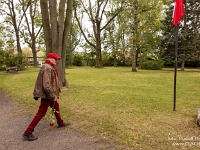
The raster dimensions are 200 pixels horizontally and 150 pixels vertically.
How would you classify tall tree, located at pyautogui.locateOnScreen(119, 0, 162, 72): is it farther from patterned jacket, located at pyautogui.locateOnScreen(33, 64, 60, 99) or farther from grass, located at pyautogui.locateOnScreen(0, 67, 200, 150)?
patterned jacket, located at pyautogui.locateOnScreen(33, 64, 60, 99)

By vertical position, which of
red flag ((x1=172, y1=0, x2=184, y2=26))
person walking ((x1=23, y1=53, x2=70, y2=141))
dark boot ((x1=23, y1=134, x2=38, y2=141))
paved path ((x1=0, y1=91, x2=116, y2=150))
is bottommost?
→ paved path ((x1=0, y1=91, x2=116, y2=150))

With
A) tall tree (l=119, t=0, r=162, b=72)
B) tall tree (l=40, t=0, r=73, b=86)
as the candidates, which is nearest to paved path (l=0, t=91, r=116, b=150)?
tall tree (l=40, t=0, r=73, b=86)

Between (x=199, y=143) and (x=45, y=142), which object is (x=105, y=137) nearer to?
(x=45, y=142)

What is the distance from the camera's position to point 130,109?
5078mm

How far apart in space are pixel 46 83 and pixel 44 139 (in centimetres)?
115

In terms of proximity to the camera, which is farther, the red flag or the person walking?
the red flag

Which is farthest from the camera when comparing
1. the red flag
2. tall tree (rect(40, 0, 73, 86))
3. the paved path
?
tall tree (rect(40, 0, 73, 86))

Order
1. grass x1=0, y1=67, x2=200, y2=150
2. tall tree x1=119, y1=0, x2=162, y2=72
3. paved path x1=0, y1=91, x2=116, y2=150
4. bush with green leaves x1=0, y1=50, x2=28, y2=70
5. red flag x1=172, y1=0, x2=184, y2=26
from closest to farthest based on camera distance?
1. paved path x1=0, y1=91, x2=116, y2=150
2. grass x1=0, y1=67, x2=200, y2=150
3. red flag x1=172, y1=0, x2=184, y2=26
4. tall tree x1=119, y1=0, x2=162, y2=72
5. bush with green leaves x1=0, y1=50, x2=28, y2=70

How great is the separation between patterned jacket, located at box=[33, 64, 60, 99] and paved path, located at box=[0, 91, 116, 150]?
87 centimetres

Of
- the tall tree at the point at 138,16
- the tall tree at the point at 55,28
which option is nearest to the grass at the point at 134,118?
the tall tree at the point at 55,28

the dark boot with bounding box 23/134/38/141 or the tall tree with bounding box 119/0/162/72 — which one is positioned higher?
the tall tree with bounding box 119/0/162/72

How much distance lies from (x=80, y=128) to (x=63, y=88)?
4755 millimetres

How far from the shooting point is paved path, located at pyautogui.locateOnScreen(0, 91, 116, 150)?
10.0 ft

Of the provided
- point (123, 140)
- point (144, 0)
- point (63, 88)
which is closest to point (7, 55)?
point (63, 88)
